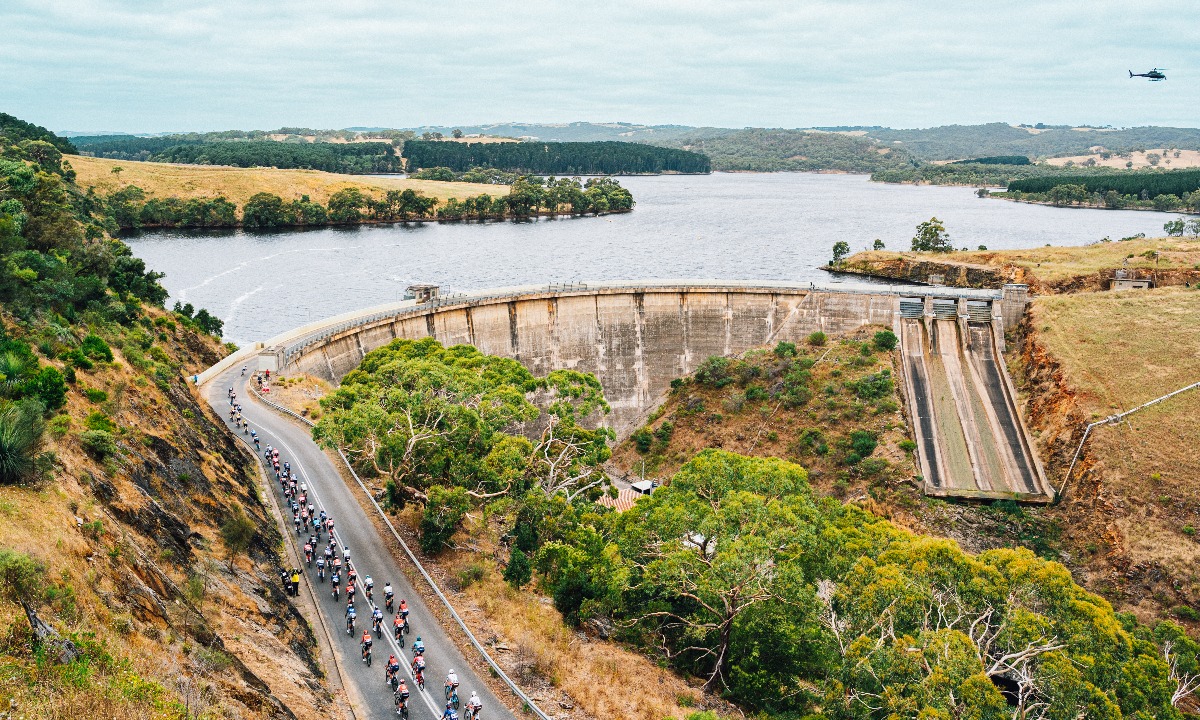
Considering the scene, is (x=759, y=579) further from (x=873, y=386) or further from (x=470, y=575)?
(x=873, y=386)

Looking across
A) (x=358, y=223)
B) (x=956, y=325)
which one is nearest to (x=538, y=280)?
(x=956, y=325)

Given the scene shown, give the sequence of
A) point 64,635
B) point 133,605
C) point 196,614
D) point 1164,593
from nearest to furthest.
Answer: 1. point 64,635
2. point 133,605
3. point 196,614
4. point 1164,593

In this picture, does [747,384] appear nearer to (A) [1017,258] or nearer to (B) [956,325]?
(B) [956,325]

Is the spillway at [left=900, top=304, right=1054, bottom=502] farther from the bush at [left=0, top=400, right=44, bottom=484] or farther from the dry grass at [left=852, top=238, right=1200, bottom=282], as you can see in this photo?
the bush at [left=0, top=400, right=44, bottom=484]

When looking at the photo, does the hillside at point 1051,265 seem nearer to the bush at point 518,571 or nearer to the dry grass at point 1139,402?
the dry grass at point 1139,402

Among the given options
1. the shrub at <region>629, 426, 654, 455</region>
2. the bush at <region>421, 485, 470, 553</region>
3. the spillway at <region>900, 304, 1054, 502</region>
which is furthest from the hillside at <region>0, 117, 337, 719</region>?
the spillway at <region>900, 304, 1054, 502</region>

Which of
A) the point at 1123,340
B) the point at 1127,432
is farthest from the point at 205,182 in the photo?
the point at 1127,432

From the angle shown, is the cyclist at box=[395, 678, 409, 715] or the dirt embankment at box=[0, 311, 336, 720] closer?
the dirt embankment at box=[0, 311, 336, 720]
